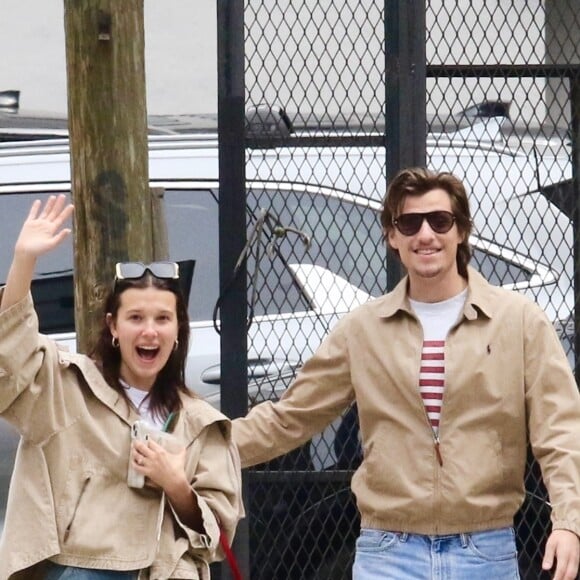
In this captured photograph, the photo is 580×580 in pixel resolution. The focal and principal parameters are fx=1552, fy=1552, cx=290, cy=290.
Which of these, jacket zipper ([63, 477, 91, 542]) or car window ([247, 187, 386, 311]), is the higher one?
car window ([247, 187, 386, 311])

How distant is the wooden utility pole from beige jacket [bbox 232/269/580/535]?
2.46ft

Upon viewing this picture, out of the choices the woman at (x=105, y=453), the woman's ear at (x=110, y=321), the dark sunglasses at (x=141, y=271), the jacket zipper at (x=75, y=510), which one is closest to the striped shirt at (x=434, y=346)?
the woman at (x=105, y=453)

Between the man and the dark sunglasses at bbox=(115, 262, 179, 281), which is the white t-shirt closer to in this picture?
the dark sunglasses at bbox=(115, 262, 179, 281)

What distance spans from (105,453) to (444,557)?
92cm

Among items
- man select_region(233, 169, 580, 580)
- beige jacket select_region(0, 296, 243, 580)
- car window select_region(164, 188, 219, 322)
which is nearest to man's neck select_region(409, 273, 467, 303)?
man select_region(233, 169, 580, 580)

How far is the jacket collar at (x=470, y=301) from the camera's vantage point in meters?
3.99

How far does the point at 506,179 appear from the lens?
5.20 meters

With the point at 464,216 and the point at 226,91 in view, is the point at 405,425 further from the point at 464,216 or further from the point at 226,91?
the point at 226,91

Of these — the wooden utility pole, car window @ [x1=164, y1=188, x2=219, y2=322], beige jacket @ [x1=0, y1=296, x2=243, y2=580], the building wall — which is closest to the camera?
beige jacket @ [x1=0, y1=296, x2=243, y2=580]

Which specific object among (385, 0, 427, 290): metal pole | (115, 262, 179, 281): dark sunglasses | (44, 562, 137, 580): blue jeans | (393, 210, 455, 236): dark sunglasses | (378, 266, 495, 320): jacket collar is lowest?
(44, 562, 137, 580): blue jeans

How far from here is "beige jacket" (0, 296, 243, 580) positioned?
3566 mm

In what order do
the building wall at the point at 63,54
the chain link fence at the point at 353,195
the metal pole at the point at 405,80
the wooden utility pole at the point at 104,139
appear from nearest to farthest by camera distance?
the wooden utility pole at the point at 104,139 → the metal pole at the point at 405,80 → the chain link fence at the point at 353,195 → the building wall at the point at 63,54

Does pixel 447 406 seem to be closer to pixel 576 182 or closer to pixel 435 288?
pixel 435 288

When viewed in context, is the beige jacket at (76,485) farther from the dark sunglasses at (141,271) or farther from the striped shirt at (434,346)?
the striped shirt at (434,346)
